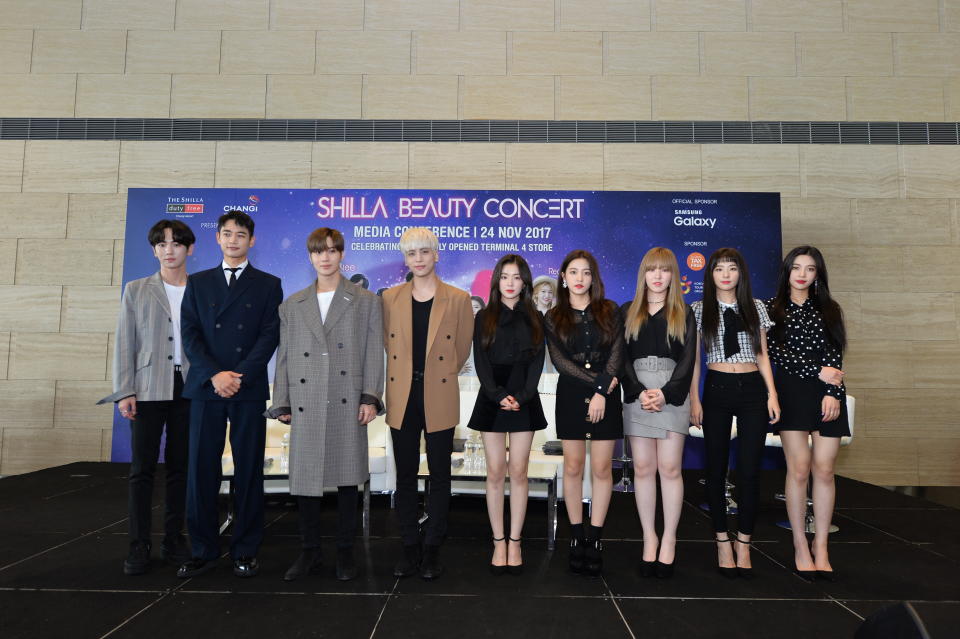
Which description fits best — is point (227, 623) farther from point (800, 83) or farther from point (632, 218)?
point (800, 83)

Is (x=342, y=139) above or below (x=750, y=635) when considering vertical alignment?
above

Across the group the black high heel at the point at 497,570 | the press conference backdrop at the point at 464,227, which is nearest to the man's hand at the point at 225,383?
the black high heel at the point at 497,570

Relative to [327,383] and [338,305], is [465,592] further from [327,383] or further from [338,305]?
[338,305]

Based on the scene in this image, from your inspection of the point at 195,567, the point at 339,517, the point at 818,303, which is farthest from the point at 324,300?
the point at 818,303

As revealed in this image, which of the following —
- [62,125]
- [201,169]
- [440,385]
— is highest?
[62,125]

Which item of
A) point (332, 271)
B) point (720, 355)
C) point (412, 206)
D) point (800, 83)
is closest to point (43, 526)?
point (332, 271)

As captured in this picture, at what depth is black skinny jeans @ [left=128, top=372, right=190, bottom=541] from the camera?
2758 millimetres

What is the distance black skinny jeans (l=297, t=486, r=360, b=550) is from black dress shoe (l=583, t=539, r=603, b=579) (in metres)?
1.15

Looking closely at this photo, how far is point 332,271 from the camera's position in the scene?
2.77 meters

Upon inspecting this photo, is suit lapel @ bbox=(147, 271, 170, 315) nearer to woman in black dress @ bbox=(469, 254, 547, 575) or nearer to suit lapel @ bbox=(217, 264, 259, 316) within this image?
suit lapel @ bbox=(217, 264, 259, 316)

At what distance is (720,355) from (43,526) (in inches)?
163

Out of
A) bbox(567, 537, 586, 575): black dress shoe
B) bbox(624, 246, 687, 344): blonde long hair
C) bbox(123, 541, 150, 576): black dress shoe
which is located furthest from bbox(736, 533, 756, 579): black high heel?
bbox(123, 541, 150, 576): black dress shoe

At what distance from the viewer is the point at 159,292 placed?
288 centimetres

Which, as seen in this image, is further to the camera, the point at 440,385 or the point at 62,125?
the point at 62,125
